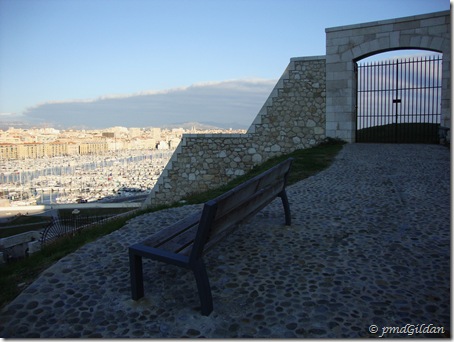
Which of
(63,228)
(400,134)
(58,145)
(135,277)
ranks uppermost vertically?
(400,134)

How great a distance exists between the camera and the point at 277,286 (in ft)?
9.64

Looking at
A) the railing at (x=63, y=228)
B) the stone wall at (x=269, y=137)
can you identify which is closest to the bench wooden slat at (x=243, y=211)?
the railing at (x=63, y=228)

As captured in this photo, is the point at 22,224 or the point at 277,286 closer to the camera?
the point at 277,286

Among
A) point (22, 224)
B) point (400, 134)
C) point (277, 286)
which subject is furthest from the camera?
point (22, 224)

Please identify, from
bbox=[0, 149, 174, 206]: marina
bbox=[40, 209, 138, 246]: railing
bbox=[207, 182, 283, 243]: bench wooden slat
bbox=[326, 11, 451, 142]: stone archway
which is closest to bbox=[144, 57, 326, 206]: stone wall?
bbox=[326, 11, 451, 142]: stone archway

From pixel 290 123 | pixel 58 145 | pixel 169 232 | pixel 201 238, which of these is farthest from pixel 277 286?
pixel 58 145

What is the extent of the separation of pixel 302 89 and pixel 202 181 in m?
4.99

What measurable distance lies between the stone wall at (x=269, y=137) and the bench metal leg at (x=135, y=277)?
10164 millimetres

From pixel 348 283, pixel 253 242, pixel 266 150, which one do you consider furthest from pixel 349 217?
pixel 266 150

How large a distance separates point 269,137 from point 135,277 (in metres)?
10.8

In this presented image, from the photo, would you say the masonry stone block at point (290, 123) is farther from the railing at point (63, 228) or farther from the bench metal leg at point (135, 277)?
the bench metal leg at point (135, 277)

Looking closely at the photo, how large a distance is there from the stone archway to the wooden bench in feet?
33.5

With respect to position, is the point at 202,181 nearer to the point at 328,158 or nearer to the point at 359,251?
the point at 328,158

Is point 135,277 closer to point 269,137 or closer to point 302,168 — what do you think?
point 302,168
